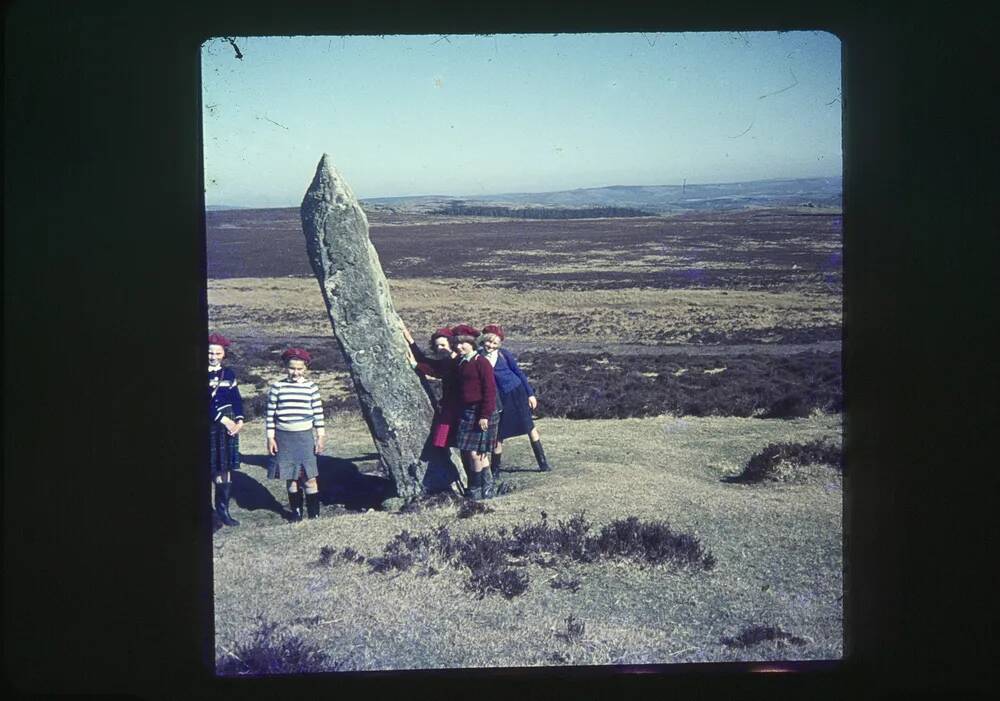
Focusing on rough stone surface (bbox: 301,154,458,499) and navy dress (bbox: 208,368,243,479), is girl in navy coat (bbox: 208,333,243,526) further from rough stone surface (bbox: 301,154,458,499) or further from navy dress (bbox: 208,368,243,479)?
rough stone surface (bbox: 301,154,458,499)

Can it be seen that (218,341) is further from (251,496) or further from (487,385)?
(487,385)

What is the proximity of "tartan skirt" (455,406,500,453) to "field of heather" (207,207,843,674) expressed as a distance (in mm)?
337

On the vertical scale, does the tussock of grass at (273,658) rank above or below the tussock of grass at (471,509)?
below

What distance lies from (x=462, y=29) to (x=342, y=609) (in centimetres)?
342

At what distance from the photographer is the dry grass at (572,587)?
536 cm

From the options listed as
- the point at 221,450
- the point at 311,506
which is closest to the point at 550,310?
the point at 311,506

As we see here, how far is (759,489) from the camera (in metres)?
6.48

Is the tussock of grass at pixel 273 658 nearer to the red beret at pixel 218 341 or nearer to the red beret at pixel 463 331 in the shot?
the red beret at pixel 218 341

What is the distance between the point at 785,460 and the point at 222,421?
3.86 m

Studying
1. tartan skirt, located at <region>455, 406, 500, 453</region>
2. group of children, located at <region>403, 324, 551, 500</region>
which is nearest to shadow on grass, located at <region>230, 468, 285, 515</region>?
group of children, located at <region>403, 324, 551, 500</region>

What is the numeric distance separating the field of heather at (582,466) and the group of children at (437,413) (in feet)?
0.78

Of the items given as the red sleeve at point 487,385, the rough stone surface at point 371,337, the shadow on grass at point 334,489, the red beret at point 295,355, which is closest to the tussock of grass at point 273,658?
the shadow on grass at point 334,489

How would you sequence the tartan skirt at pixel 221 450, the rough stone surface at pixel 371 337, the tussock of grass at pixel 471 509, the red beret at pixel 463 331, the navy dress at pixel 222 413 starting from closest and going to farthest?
the navy dress at pixel 222 413 < the tartan skirt at pixel 221 450 < the tussock of grass at pixel 471 509 < the red beret at pixel 463 331 < the rough stone surface at pixel 371 337
